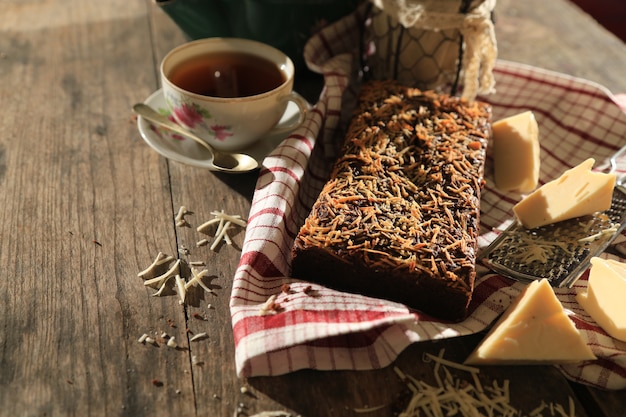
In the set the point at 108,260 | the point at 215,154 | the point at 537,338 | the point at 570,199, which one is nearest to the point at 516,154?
the point at 570,199

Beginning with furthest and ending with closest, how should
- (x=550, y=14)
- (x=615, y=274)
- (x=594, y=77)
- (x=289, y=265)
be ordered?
(x=550, y=14), (x=594, y=77), (x=289, y=265), (x=615, y=274)

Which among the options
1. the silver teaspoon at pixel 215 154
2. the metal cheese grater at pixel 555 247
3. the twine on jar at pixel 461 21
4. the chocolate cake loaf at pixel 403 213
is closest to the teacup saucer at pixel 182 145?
the silver teaspoon at pixel 215 154

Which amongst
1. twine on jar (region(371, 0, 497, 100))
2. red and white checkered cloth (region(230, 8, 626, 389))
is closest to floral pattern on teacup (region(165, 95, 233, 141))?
red and white checkered cloth (region(230, 8, 626, 389))

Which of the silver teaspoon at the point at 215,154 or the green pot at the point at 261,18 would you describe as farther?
the green pot at the point at 261,18

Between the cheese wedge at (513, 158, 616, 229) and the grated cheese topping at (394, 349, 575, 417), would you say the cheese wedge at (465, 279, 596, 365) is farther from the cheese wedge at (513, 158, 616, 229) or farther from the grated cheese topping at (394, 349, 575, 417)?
the cheese wedge at (513, 158, 616, 229)

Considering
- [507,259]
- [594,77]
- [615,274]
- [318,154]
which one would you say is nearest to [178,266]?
[318,154]

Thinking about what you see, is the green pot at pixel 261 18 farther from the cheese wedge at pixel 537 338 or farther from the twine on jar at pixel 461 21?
the cheese wedge at pixel 537 338

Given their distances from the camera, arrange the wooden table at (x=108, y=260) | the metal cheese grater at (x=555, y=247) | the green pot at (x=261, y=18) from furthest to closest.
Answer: the green pot at (x=261, y=18)
the metal cheese grater at (x=555, y=247)
the wooden table at (x=108, y=260)

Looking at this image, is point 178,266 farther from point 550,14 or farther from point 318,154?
point 550,14
